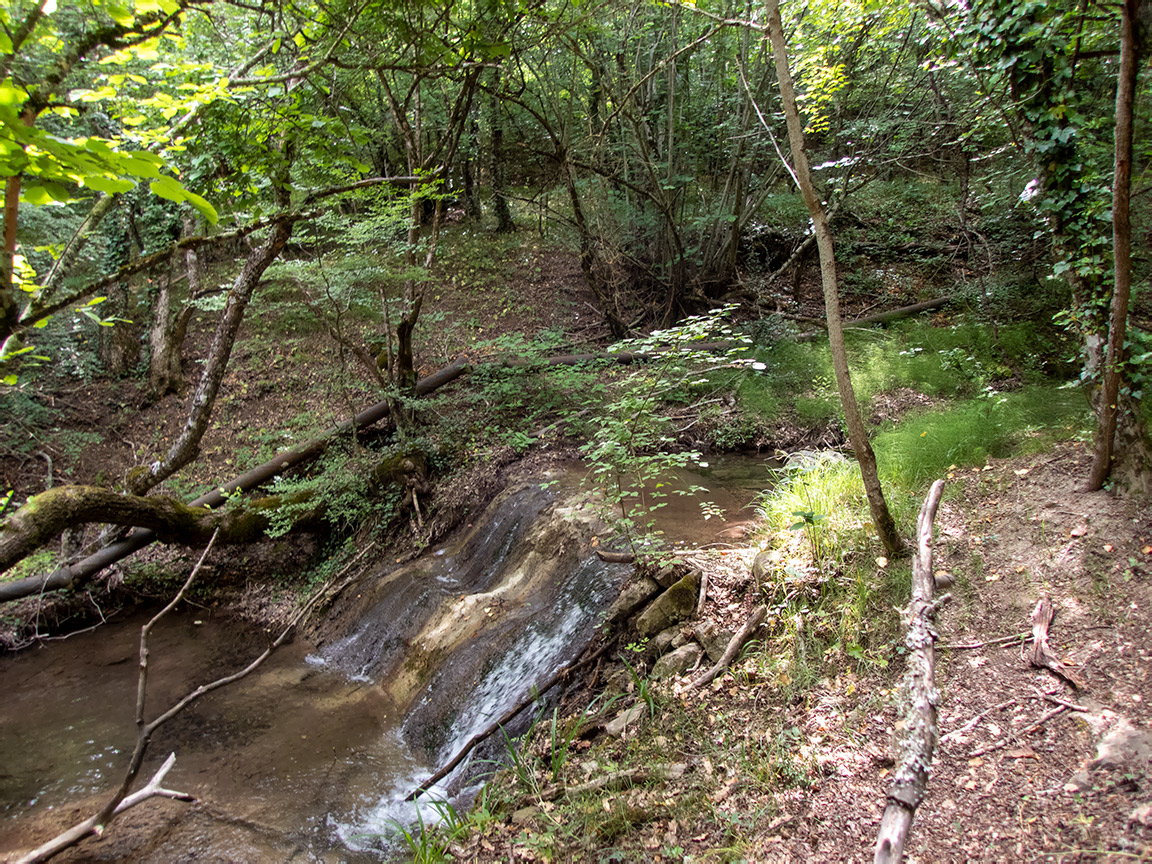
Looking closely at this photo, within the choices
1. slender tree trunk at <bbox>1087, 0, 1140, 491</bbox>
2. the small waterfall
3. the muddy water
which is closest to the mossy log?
the muddy water

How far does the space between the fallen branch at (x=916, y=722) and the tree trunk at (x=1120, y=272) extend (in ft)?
3.15

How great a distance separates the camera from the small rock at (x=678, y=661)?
369cm

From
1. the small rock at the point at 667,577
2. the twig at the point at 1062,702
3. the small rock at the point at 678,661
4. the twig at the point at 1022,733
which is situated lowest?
the small rock at the point at 678,661

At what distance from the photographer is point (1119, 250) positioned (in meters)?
2.75

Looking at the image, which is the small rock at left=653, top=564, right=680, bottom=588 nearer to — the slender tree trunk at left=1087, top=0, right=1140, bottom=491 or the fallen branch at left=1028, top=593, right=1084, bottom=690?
the fallen branch at left=1028, top=593, right=1084, bottom=690

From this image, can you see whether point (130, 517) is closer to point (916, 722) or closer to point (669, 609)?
point (669, 609)

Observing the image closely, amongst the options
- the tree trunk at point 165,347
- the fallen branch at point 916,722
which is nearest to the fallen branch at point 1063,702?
the fallen branch at point 916,722

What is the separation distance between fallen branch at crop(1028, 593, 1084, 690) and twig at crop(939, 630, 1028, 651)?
0.06m

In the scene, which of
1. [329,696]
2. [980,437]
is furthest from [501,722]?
[980,437]

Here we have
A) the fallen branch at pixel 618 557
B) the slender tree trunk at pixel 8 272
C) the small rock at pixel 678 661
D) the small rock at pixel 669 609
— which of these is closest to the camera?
the slender tree trunk at pixel 8 272

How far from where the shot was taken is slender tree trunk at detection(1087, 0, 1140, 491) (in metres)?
2.55

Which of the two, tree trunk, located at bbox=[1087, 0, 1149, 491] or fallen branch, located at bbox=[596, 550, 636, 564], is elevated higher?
tree trunk, located at bbox=[1087, 0, 1149, 491]

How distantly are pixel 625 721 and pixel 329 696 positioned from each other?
3.30 m

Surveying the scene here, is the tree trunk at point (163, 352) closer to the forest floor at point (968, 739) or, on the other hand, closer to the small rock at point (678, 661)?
the forest floor at point (968, 739)
